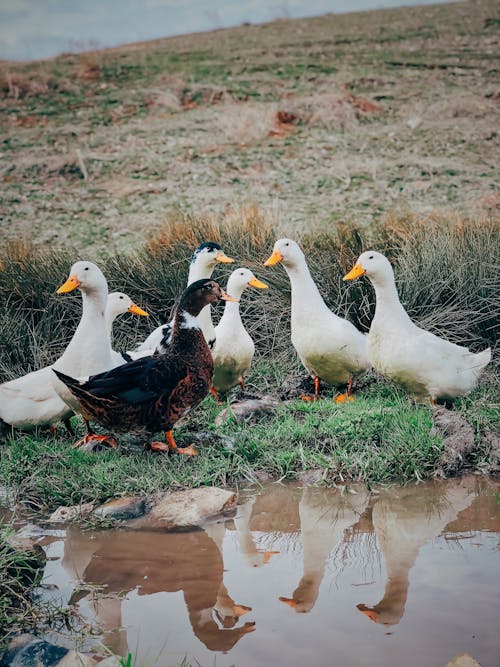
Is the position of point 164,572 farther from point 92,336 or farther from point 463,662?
point 92,336

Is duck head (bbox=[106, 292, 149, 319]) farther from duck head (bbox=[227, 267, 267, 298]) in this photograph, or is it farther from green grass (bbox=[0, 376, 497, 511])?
green grass (bbox=[0, 376, 497, 511])

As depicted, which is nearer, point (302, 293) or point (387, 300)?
point (387, 300)

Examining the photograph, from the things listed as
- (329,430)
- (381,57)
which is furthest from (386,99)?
(329,430)

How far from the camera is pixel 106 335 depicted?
16.5ft

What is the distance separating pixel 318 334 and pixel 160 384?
Answer: 134 centimetres

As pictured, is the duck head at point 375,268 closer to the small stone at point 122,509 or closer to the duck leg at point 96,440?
the duck leg at point 96,440

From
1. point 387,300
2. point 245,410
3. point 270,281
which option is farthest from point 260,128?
point 245,410

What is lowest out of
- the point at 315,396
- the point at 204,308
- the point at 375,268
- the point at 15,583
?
the point at 315,396

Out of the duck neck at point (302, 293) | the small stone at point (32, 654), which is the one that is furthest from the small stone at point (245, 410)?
the small stone at point (32, 654)

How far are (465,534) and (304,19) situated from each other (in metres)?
20.5

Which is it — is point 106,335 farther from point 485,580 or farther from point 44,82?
point 44,82

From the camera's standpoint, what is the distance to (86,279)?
507 centimetres

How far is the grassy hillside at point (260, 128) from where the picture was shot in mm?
11844

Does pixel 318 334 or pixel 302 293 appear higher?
pixel 302 293
